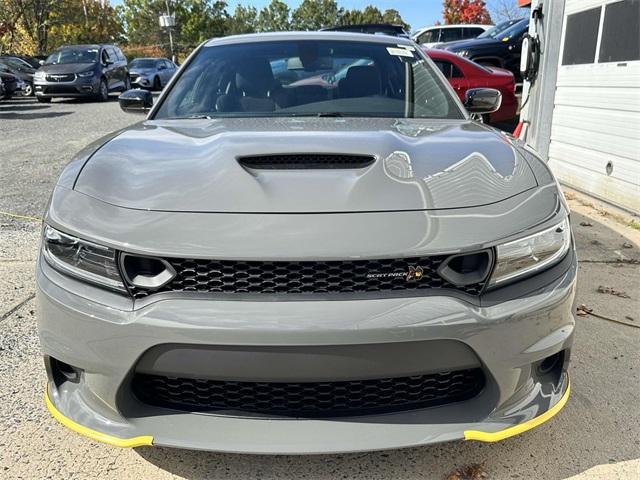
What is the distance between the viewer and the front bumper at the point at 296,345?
4.88ft

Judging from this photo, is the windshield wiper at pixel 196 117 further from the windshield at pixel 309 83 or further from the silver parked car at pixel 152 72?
the silver parked car at pixel 152 72

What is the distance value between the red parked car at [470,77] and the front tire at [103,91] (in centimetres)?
1209

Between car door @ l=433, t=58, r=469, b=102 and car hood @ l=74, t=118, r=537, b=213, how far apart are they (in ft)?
20.0

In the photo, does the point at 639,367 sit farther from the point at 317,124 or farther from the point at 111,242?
the point at 111,242

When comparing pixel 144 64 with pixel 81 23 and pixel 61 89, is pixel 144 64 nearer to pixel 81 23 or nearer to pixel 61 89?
pixel 61 89

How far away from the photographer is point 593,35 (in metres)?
5.86

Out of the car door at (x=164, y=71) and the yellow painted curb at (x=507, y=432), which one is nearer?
the yellow painted curb at (x=507, y=432)

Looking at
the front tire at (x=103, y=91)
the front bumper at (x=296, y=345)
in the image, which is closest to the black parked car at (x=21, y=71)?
the front tire at (x=103, y=91)

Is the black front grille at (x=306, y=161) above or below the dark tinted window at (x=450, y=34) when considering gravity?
below

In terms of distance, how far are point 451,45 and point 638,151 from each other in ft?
21.1

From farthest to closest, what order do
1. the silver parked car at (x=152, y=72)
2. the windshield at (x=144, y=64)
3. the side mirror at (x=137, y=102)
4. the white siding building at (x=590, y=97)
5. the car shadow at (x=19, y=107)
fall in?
the windshield at (x=144, y=64), the silver parked car at (x=152, y=72), the car shadow at (x=19, y=107), the white siding building at (x=590, y=97), the side mirror at (x=137, y=102)

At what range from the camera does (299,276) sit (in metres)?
1.53

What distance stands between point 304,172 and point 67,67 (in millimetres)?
16978

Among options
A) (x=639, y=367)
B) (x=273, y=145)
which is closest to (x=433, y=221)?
(x=273, y=145)
